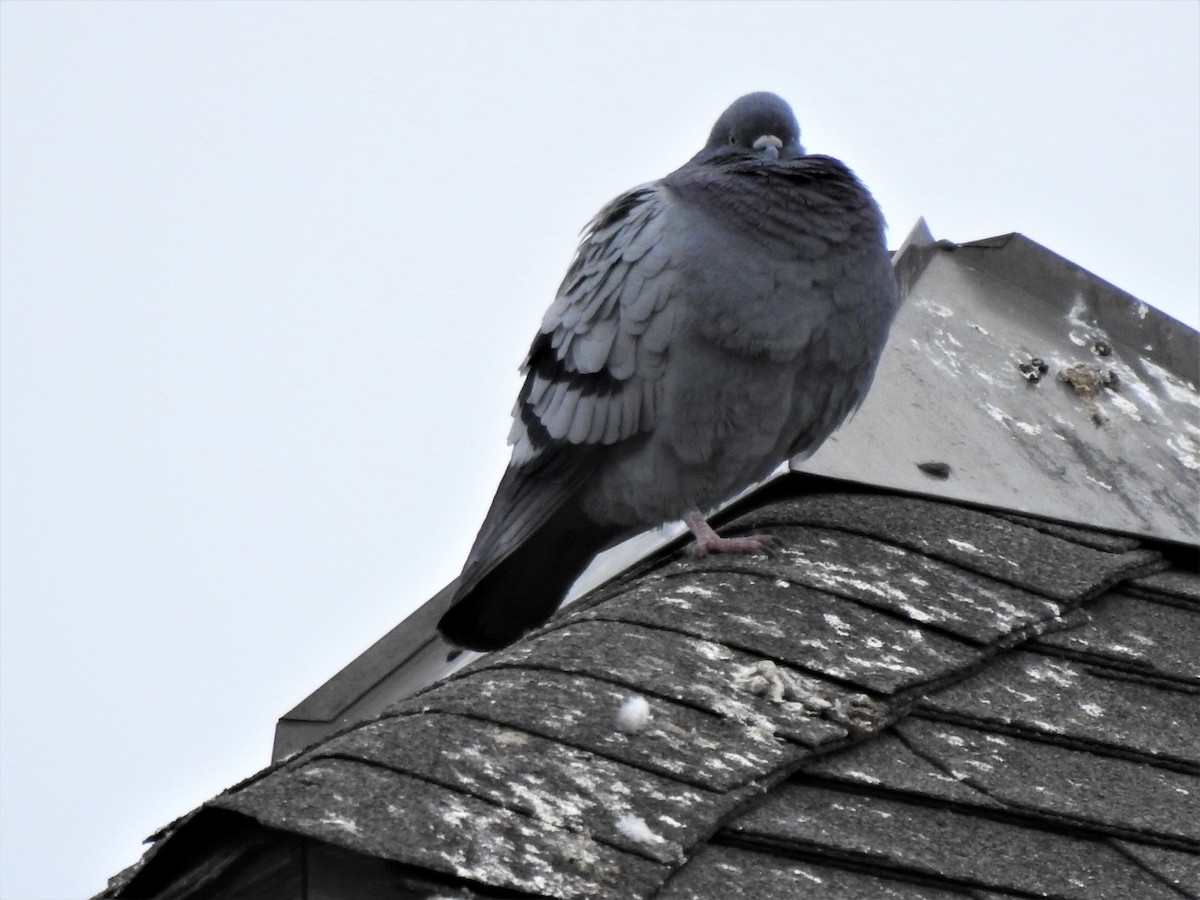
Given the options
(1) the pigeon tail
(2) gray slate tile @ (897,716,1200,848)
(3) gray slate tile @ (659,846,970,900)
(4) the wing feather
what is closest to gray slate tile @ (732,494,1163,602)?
(2) gray slate tile @ (897,716,1200,848)

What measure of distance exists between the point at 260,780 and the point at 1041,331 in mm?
2496

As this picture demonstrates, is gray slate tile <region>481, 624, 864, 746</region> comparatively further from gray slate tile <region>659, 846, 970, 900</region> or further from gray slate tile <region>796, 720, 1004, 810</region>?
gray slate tile <region>659, 846, 970, 900</region>

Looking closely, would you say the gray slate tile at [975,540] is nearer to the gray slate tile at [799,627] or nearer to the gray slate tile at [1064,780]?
the gray slate tile at [799,627]

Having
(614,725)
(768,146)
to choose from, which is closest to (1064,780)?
(614,725)

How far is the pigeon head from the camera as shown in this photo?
433cm

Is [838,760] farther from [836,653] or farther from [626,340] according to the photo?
[626,340]

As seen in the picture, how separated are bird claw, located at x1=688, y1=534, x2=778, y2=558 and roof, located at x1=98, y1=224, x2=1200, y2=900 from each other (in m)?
0.05

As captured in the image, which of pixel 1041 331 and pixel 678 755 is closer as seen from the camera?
pixel 678 755

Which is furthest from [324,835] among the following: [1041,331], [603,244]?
[1041,331]

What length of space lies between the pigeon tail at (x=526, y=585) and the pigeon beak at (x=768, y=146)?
3.19 ft

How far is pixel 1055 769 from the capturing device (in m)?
2.61

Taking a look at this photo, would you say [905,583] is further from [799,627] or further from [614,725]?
[614,725]

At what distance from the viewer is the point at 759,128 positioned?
437 centimetres

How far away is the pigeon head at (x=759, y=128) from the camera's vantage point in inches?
171
